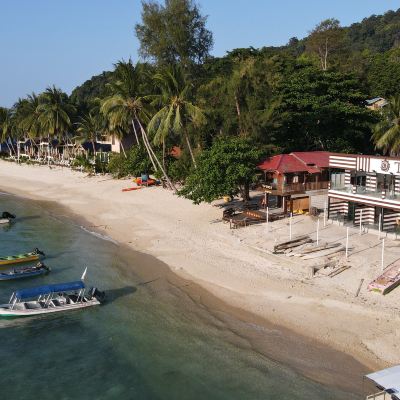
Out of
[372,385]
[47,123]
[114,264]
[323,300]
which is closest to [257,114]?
[114,264]

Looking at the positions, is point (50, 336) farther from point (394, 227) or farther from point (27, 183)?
point (27, 183)

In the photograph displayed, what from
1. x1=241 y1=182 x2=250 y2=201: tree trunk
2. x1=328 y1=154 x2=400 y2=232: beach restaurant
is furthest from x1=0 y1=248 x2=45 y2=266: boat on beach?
x1=328 y1=154 x2=400 y2=232: beach restaurant

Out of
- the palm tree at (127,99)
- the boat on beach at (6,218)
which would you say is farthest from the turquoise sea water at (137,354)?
the palm tree at (127,99)

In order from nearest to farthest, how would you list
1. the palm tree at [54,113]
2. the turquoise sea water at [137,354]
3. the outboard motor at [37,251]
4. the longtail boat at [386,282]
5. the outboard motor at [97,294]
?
1. the turquoise sea water at [137,354]
2. the longtail boat at [386,282]
3. the outboard motor at [97,294]
4. the outboard motor at [37,251]
5. the palm tree at [54,113]

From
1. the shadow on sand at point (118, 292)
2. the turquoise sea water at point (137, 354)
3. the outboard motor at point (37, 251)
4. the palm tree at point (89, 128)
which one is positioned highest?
the palm tree at point (89, 128)

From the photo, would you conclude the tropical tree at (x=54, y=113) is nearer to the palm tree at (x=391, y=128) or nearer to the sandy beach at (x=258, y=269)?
the sandy beach at (x=258, y=269)
